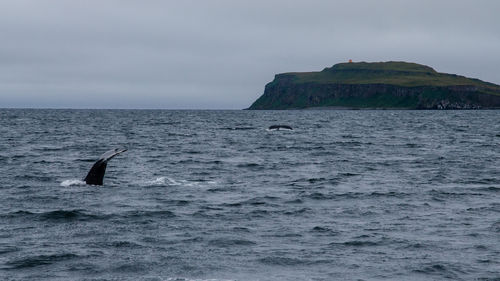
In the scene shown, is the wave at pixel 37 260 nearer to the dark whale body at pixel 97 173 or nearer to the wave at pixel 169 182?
the dark whale body at pixel 97 173

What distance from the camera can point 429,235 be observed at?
51.2 ft

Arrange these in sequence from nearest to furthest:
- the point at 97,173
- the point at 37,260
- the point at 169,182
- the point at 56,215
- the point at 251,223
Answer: the point at 37,260 < the point at 251,223 < the point at 56,215 < the point at 97,173 < the point at 169,182

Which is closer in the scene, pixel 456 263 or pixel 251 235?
pixel 456 263

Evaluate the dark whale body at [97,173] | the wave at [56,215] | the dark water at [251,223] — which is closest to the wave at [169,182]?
the dark water at [251,223]

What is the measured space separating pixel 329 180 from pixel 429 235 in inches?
461

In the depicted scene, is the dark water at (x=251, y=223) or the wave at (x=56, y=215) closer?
the dark water at (x=251, y=223)

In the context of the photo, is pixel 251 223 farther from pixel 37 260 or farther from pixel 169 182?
pixel 169 182

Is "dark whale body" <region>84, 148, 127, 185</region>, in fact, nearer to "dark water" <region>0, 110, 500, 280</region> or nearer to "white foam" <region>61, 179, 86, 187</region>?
"white foam" <region>61, 179, 86, 187</region>

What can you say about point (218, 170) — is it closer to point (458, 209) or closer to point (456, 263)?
point (458, 209)

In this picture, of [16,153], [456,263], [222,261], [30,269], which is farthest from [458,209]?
[16,153]

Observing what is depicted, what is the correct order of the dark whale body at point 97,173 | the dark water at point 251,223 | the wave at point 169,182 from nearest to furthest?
the dark water at point 251,223 → the dark whale body at point 97,173 → the wave at point 169,182

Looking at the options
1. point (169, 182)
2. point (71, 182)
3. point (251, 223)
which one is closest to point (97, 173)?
point (71, 182)

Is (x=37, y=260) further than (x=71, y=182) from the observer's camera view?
No

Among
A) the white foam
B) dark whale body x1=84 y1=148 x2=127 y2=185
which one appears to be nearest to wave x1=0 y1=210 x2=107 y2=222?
dark whale body x1=84 y1=148 x2=127 y2=185
